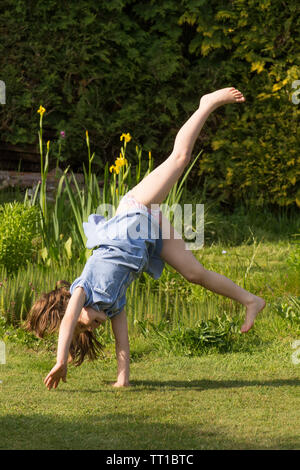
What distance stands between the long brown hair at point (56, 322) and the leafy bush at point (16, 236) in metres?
1.60

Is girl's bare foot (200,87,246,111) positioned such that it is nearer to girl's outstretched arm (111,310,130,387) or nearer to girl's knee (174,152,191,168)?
girl's knee (174,152,191,168)

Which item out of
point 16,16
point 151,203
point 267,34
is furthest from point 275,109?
point 151,203

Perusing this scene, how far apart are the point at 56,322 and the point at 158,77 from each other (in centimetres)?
482

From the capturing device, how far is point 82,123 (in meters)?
7.80

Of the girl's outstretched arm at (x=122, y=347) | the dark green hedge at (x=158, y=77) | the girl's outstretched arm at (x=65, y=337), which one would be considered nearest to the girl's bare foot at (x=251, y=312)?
the girl's outstretched arm at (x=122, y=347)

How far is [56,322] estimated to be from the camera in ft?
11.9

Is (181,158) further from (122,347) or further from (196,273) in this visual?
(122,347)

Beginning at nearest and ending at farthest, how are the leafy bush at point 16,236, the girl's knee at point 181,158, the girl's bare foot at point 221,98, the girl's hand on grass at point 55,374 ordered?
the girl's hand on grass at point 55,374
the girl's knee at point 181,158
the girl's bare foot at point 221,98
the leafy bush at point 16,236

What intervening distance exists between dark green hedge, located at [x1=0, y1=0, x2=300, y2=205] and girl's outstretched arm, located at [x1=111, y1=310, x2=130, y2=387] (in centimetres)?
441

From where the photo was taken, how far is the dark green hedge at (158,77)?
765 cm

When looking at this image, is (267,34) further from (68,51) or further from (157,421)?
(157,421)

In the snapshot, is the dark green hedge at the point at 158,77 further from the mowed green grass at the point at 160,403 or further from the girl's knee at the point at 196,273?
the girl's knee at the point at 196,273

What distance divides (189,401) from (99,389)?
0.49 metres

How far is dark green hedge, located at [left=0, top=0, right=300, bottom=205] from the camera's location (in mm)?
7648
